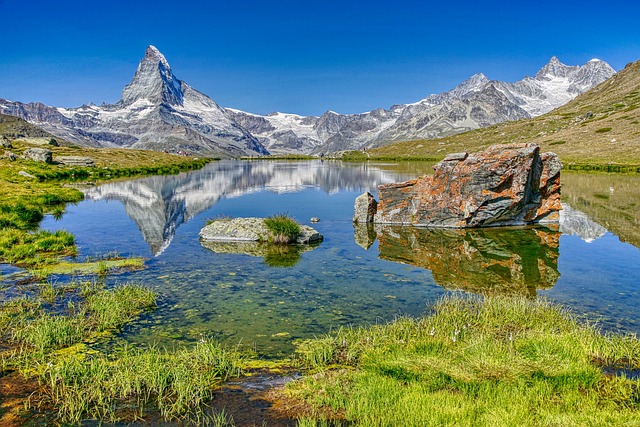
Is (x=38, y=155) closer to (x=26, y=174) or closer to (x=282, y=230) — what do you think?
(x=26, y=174)

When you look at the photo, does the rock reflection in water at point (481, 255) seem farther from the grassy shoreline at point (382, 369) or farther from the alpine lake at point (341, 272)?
the grassy shoreline at point (382, 369)

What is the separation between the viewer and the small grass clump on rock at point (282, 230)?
29.2 metres

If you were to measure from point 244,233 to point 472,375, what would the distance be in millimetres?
22141

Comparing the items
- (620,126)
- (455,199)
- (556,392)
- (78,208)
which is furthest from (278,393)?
(620,126)

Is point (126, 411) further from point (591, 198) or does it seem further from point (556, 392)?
point (591, 198)

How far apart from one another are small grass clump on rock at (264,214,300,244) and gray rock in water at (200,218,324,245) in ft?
1.06

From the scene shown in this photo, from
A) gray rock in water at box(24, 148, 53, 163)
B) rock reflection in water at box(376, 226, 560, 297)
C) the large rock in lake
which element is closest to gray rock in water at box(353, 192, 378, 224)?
the large rock in lake

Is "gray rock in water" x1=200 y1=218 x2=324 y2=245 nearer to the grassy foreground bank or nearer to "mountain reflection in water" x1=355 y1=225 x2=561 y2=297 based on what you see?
"mountain reflection in water" x1=355 y1=225 x2=561 y2=297

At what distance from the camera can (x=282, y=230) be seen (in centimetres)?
2938

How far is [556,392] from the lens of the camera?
377 inches

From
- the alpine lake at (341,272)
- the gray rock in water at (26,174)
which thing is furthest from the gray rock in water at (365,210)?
the gray rock in water at (26,174)

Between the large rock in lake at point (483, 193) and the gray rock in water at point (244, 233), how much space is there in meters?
9.86

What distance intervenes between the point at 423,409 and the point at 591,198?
2042 inches

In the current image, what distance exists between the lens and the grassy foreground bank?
28.5 ft
